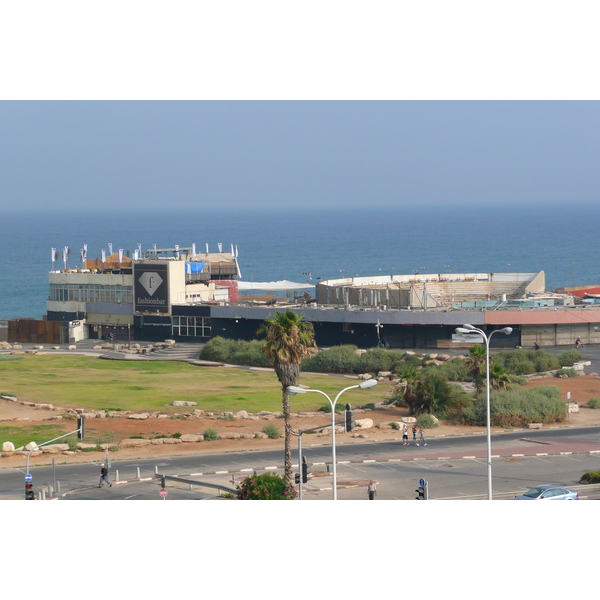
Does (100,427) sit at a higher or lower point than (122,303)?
lower

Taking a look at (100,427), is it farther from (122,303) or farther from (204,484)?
(122,303)

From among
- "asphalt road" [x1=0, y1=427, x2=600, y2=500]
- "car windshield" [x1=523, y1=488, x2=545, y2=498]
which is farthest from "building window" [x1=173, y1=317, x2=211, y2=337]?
"car windshield" [x1=523, y1=488, x2=545, y2=498]

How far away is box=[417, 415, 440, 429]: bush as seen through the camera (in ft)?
209

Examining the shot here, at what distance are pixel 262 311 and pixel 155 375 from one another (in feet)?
65.6

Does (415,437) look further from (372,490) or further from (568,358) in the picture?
(568,358)

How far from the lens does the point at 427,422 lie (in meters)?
63.8

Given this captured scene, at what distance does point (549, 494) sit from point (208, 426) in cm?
2706

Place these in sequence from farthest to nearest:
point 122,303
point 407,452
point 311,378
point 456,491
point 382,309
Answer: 1. point 122,303
2. point 382,309
3. point 311,378
4. point 407,452
5. point 456,491

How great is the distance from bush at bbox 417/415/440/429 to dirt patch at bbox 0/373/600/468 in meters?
0.53

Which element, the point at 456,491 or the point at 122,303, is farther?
the point at 122,303

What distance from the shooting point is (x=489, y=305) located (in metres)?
106

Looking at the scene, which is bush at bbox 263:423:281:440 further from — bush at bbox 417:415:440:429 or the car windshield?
the car windshield

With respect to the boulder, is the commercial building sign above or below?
above

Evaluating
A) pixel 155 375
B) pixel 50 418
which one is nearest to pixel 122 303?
pixel 155 375
